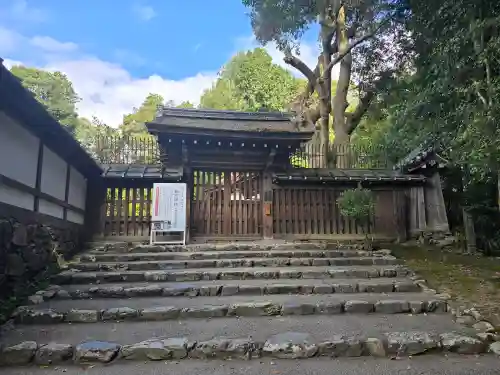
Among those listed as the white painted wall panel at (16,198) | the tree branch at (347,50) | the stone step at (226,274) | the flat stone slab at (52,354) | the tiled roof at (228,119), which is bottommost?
the flat stone slab at (52,354)

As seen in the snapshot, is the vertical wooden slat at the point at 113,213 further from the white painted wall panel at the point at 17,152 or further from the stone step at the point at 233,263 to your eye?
the white painted wall panel at the point at 17,152

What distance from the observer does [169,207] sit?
909cm

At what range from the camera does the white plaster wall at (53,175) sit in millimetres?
6461

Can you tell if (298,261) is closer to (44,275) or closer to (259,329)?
(259,329)

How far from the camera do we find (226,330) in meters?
4.32

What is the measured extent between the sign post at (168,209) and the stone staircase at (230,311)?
1.18 m

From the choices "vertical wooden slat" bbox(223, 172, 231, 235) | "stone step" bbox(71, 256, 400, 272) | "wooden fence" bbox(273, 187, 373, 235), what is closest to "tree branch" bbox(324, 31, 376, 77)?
"wooden fence" bbox(273, 187, 373, 235)

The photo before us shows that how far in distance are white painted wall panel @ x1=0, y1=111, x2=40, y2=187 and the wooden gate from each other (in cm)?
471

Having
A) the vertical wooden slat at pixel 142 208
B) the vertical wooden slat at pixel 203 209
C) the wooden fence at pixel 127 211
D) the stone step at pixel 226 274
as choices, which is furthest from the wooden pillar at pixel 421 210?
the vertical wooden slat at pixel 142 208

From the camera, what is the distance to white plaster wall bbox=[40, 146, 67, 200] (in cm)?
646

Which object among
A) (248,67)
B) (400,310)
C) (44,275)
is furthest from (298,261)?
(248,67)

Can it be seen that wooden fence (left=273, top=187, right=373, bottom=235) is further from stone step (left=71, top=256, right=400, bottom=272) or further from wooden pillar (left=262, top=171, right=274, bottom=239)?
stone step (left=71, top=256, right=400, bottom=272)

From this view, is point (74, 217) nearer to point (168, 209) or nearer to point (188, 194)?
point (168, 209)

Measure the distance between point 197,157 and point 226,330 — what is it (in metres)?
6.40
